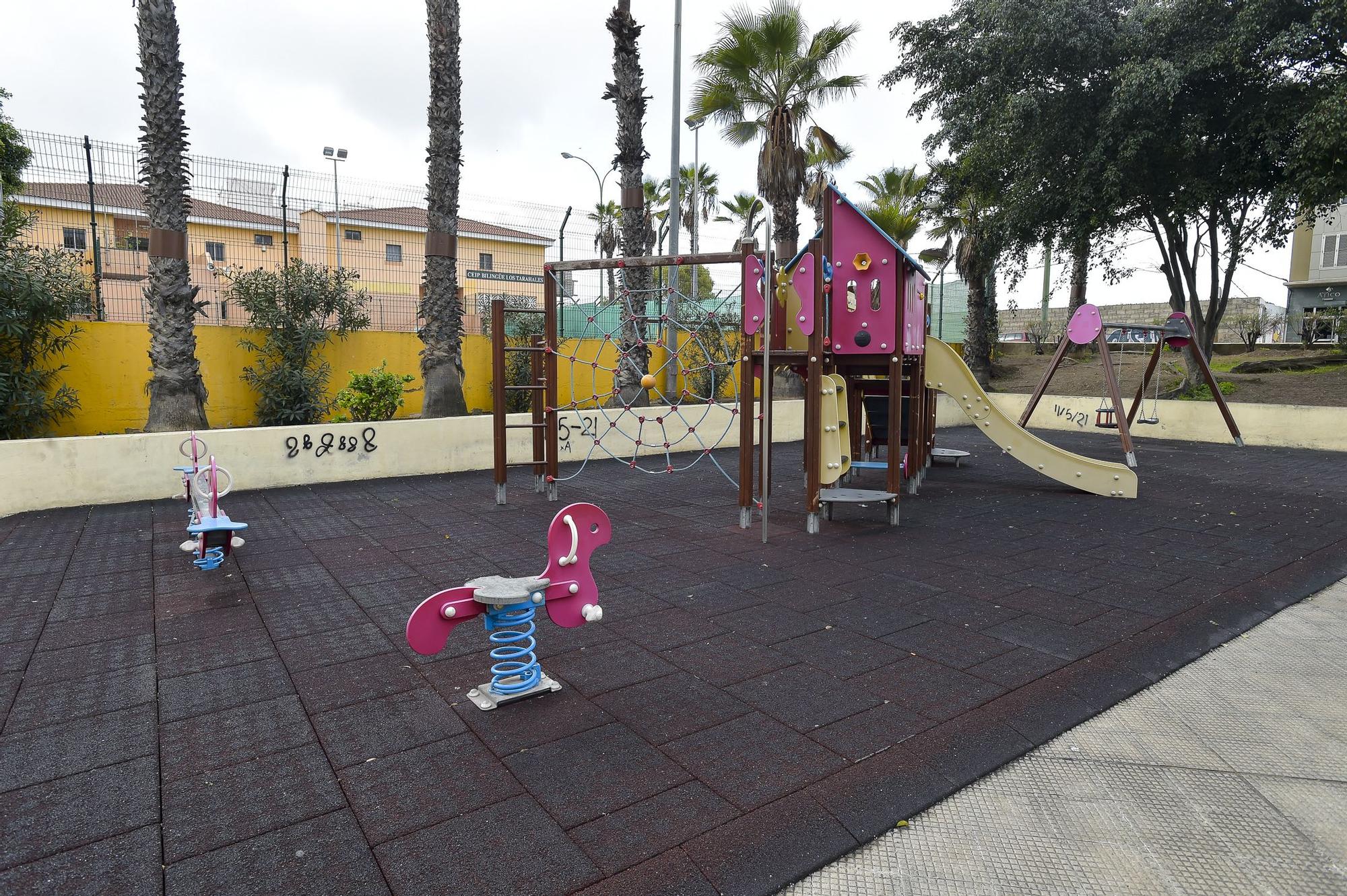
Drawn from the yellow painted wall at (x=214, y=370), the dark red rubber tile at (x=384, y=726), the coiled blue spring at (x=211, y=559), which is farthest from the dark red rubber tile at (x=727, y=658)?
the yellow painted wall at (x=214, y=370)

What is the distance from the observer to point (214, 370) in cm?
1017

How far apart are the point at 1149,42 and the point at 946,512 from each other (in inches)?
434

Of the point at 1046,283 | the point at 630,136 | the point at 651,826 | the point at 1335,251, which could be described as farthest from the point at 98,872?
the point at 1335,251

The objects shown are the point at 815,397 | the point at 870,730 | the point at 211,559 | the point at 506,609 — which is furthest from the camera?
the point at 815,397

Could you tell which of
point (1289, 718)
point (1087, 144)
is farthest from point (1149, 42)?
point (1289, 718)

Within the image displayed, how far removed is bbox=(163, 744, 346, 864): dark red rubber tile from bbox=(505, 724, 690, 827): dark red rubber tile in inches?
24.7

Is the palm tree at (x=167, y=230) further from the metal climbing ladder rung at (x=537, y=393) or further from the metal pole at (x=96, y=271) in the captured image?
the metal climbing ladder rung at (x=537, y=393)

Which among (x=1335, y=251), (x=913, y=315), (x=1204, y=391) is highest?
(x=1335, y=251)

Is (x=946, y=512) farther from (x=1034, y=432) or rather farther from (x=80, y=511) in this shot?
(x=1034, y=432)

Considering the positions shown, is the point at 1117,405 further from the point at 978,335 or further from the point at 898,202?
the point at 898,202

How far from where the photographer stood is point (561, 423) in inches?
417

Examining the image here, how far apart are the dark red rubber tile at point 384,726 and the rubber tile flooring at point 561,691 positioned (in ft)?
0.04

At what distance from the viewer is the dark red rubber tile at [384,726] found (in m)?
2.78

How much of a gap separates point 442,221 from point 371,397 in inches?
100.0
